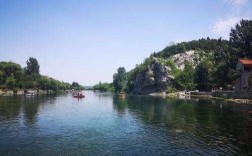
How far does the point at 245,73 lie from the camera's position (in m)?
118

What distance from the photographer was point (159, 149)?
3509cm

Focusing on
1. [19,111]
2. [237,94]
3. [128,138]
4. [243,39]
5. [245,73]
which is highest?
[243,39]

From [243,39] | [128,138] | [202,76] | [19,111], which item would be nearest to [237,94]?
[243,39]

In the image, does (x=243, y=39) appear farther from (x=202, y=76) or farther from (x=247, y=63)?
(x=202, y=76)

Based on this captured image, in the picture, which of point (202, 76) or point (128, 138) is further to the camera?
point (202, 76)

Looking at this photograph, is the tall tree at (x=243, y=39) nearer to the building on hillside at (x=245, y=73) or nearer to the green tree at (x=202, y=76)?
the building on hillside at (x=245, y=73)

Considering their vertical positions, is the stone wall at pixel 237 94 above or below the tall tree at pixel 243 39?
below

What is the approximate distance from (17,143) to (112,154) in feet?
47.2

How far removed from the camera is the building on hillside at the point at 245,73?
115 metres

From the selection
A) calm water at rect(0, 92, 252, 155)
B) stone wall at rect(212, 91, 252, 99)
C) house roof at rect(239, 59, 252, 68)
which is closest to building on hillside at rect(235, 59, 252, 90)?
house roof at rect(239, 59, 252, 68)

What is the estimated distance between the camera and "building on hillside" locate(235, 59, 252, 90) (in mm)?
115188

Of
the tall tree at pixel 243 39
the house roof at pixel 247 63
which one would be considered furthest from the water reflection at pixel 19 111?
the tall tree at pixel 243 39

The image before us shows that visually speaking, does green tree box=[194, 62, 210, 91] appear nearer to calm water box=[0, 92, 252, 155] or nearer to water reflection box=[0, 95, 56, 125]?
water reflection box=[0, 95, 56, 125]

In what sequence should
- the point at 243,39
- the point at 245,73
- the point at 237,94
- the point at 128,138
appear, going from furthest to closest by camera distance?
1. the point at 243,39
2. the point at 245,73
3. the point at 237,94
4. the point at 128,138
